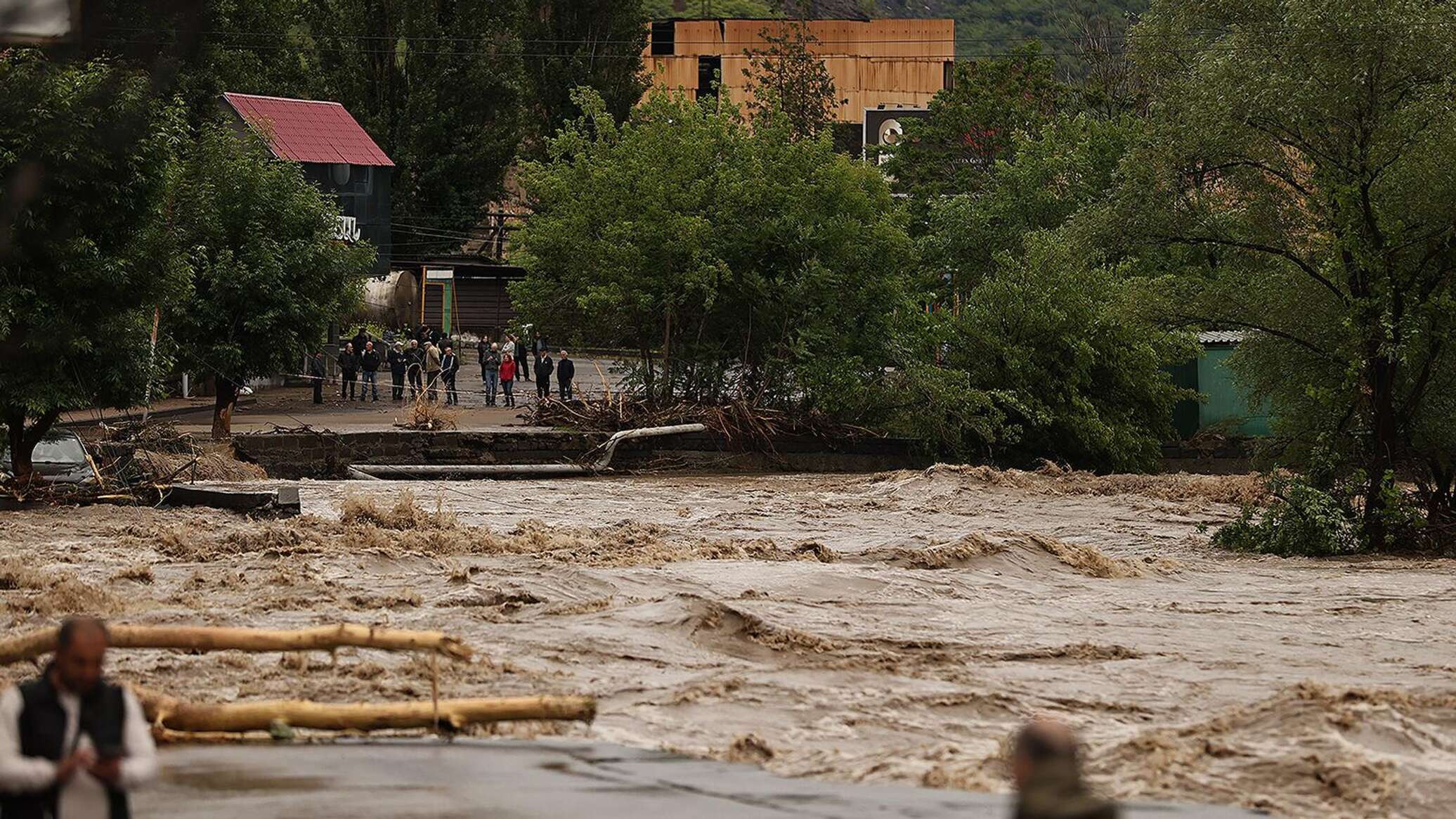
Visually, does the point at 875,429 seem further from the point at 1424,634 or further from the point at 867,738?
the point at 867,738

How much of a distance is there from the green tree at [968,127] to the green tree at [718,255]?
58.8 ft

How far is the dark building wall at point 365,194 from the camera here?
59.1m

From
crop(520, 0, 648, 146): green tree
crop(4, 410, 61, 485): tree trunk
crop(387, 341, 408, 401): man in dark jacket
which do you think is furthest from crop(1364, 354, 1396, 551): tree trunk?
crop(520, 0, 648, 146): green tree

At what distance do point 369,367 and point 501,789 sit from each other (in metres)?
41.9

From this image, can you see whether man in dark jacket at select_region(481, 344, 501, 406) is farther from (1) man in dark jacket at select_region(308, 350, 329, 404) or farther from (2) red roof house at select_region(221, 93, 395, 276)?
(2) red roof house at select_region(221, 93, 395, 276)

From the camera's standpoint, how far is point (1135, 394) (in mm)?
42562

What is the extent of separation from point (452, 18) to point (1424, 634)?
189 feet

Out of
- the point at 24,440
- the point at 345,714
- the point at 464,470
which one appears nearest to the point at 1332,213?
the point at 345,714

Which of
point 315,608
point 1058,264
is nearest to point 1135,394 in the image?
point 1058,264

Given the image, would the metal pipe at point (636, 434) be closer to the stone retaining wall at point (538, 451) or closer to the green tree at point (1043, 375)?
the stone retaining wall at point (538, 451)

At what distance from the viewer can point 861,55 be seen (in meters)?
111

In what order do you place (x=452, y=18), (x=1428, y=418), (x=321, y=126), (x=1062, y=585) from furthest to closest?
(x=452, y=18) → (x=321, y=126) → (x=1428, y=418) → (x=1062, y=585)

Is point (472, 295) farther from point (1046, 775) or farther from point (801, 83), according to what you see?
point (1046, 775)

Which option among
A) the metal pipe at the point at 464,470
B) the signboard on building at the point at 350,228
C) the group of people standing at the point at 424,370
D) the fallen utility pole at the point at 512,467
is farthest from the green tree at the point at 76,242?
the signboard on building at the point at 350,228
